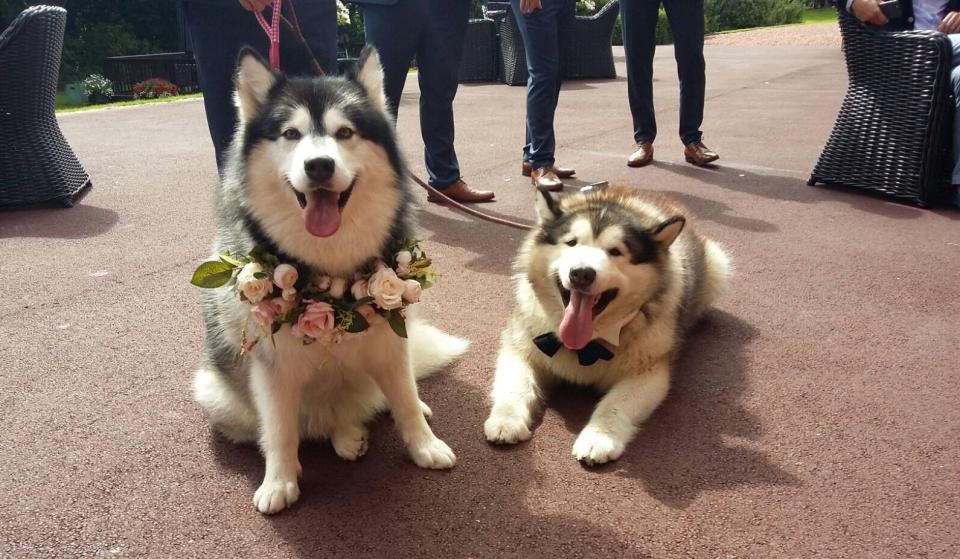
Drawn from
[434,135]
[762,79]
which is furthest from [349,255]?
[762,79]

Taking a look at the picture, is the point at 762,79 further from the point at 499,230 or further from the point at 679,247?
the point at 679,247

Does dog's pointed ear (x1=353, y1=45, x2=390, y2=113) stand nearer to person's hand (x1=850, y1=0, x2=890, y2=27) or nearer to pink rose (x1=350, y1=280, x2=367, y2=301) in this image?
pink rose (x1=350, y1=280, x2=367, y2=301)

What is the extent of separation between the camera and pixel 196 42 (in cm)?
302

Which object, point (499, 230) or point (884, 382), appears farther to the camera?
point (499, 230)

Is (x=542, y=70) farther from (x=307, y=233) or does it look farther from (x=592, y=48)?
(x=592, y=48)

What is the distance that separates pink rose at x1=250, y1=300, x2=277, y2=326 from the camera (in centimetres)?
198

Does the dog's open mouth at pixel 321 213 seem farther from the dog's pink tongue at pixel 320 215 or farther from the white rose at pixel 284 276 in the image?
the white rose at pixel 284 276

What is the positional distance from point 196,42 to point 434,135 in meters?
2.28

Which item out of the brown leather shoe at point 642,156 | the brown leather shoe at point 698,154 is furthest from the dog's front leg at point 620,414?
the brown leather shoe at point 698,154

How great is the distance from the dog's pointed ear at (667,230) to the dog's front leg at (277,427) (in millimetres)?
1408

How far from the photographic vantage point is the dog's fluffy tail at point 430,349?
9.47 ft

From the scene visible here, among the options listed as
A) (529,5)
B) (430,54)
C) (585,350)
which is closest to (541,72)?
(529,5)

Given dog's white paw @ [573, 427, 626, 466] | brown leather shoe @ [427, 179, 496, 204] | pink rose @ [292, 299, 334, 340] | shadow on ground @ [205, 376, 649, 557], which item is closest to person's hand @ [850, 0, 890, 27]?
brown leather shoe @ [427, 179, 496, 204]

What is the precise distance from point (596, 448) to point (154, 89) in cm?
1345
